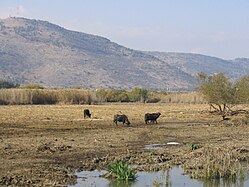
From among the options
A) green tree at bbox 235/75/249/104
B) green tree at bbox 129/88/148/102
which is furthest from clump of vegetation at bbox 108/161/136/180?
green tree at bbox 129/88/148/102

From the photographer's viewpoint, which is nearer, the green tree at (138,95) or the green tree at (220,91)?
the green tree at (220,91)

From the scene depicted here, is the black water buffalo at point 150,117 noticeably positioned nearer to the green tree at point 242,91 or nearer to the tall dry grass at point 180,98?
the green tree at point 242,91

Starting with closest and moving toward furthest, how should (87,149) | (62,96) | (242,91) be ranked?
1. (87,149)
2. (242,91)
3. (62,96)

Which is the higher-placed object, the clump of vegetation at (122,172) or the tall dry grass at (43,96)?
the tall dry grass at (43,96)

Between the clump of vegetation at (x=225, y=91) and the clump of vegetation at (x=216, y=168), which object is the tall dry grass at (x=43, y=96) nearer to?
the clump of vegetation at (x=225, y=91)

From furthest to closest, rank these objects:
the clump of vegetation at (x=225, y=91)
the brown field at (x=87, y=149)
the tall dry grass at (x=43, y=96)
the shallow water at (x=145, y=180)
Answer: the tall dry grass at (x=43, y=96), the clump of vegetation at (x=225, y=91), the brown field at (x=87, y=149), the shallow water at (x=145, y=180)

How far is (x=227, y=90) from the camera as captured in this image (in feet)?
184

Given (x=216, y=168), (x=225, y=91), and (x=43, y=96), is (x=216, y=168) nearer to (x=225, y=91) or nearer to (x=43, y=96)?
(x=225, y=91)

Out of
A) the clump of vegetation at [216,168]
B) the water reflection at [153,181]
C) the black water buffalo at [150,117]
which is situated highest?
the black water buffalo at [150,117]

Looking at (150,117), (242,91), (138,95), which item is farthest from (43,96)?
(150,117)

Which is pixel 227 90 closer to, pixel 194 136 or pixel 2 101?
pixel 194 136

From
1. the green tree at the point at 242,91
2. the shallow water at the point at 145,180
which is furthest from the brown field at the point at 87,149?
the green tree at the point at 242,91

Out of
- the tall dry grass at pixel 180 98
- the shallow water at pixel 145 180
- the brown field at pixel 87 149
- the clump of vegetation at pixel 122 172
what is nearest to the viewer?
the shallow water at pixel 145 180

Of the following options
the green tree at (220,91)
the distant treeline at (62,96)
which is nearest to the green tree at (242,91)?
the green tree at (220,91)
